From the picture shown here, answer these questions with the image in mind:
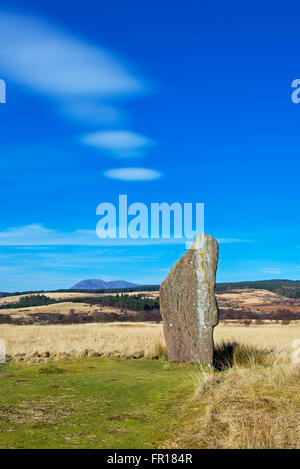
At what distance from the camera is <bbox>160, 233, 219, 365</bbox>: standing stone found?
14.3 m

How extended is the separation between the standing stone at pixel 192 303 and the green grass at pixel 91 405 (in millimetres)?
838

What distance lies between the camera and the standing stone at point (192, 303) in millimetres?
14312

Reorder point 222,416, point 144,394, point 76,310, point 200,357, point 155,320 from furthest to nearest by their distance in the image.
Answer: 1. point 76,310
2. point 155,320
3. point 200,357
4. point 144,394
5. point 222,416

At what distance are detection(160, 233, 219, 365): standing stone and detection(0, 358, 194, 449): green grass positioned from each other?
2.75 ft

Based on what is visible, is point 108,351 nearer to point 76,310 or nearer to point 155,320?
point 155,320

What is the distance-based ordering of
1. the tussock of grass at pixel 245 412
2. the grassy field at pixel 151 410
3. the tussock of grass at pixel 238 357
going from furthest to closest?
the tussock of grass at pixel 238 357 → the grassy field at pixel 151 410 → the tussock of grass at pixel 245 412

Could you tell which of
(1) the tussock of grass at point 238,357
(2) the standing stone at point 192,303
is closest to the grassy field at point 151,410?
(2) the standing stone at point 192,303

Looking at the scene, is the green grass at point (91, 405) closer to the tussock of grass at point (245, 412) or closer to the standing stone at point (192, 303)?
the tussock of grass at point (245, 412)

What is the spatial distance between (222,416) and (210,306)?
23.4 ft

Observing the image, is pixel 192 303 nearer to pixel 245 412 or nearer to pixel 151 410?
pixel 151 410

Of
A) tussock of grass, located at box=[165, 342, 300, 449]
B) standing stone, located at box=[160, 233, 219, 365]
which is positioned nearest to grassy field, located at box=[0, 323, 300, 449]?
tussock of grass, located at box=[165, 342, 300, 449]

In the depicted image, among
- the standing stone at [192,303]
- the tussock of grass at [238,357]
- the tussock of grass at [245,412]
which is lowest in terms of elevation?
the tussock of grass at [238,357]

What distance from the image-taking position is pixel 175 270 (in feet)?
50.2
